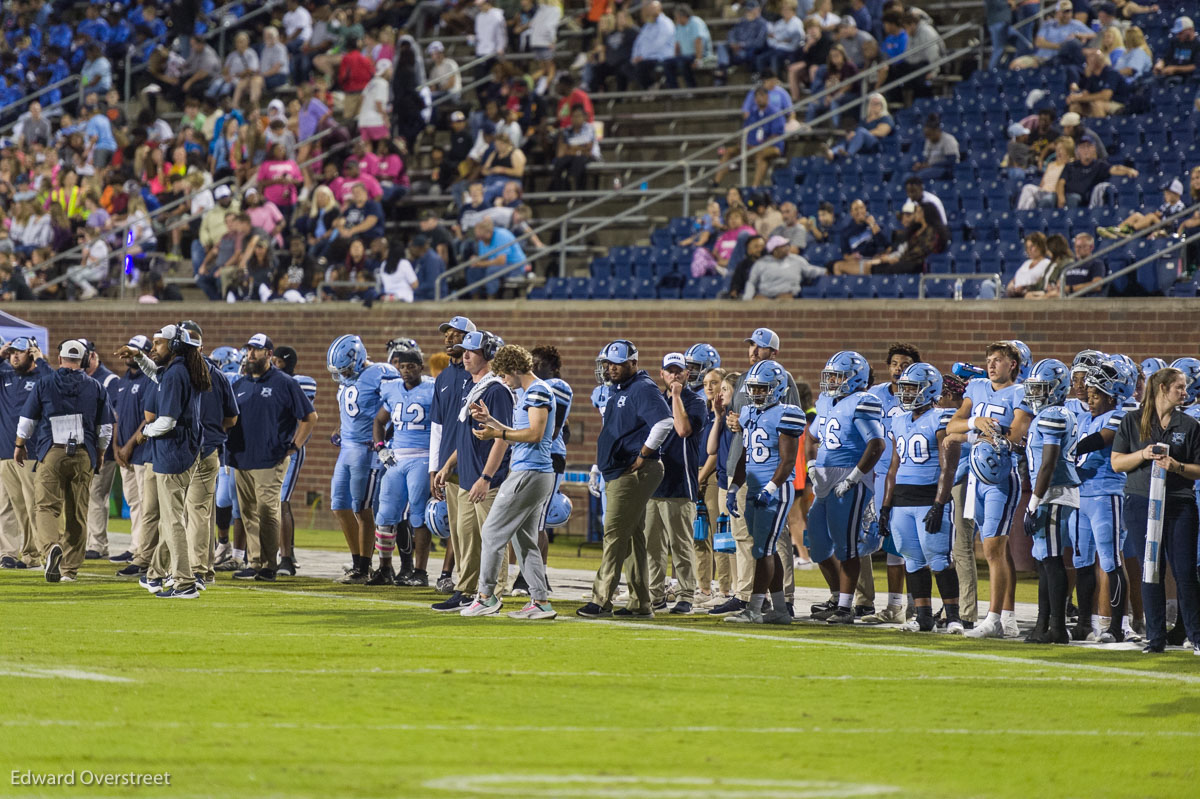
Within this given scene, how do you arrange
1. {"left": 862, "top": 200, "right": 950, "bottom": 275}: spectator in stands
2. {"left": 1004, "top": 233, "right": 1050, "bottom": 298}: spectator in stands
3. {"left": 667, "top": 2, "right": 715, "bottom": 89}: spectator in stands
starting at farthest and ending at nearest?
{"left": 667, "top": 2, "right": 715, "bottom": 89}: spectator in stands < {"left": 862, "top": 200, "right": 950, "bottom": 275}: spectator in stands < {"left": 1004, "top": 233, "right": 1050, "bottom": 298}: spectator in stands

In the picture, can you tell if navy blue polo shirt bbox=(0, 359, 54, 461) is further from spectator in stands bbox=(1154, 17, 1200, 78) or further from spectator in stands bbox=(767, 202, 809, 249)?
spectator in stands bbox=(1154, 17, 1200, 78)

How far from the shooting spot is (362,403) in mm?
14812

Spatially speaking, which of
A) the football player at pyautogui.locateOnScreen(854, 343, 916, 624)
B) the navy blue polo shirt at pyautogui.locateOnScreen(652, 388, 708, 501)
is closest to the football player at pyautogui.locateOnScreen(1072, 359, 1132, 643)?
the football player at pyautogui.locateOnScreen(854, 343, 916, 624)

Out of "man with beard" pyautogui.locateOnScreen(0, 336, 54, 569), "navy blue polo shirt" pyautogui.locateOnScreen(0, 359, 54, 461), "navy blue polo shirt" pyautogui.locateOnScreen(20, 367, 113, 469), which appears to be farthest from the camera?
"navy blue polo shirt" pyautogui.locateOnScreen(0, 359, 54, 461)

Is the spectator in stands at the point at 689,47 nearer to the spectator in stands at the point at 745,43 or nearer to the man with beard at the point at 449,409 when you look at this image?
the spectator in stands at the point at 745,43

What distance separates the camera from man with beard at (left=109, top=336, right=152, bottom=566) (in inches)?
595

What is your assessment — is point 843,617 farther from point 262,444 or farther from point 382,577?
point 262,444

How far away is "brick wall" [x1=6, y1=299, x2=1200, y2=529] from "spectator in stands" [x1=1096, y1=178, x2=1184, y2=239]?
3.61ft

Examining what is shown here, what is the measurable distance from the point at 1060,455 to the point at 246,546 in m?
7.45

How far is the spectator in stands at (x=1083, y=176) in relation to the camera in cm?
1797

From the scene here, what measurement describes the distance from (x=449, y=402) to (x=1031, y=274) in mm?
7064

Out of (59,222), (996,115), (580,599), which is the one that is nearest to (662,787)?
(580,599)

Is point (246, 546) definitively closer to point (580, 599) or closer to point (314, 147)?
point (580, 599)

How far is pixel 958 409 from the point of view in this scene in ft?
39.7
